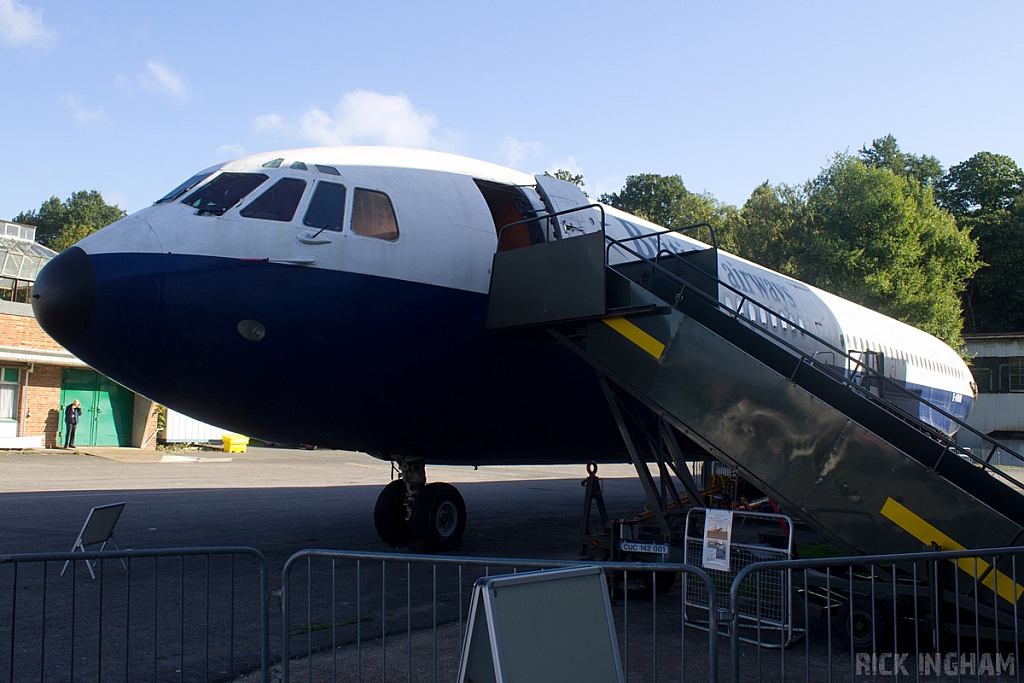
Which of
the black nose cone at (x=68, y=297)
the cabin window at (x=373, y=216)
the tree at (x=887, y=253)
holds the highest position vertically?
the tree at (x=887, y=253)

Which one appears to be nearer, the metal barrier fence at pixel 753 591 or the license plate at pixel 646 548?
the metal barrier fence at pixel 753 591

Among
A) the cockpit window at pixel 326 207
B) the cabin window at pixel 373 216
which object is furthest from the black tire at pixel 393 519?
the cockpit window at pixel 326 207

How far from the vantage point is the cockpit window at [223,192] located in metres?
7.80

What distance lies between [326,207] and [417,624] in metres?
4.24

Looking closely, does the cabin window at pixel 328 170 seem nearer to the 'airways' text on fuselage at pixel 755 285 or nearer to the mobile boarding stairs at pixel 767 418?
the mobile boarding stairs at pixel 767 418

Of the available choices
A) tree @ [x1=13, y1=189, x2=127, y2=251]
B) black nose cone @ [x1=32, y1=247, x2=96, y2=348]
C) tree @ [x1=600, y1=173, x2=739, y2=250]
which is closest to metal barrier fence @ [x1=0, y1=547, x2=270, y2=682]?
black nose cone @ [x1=32, y1=247, x2=96, y2=348]

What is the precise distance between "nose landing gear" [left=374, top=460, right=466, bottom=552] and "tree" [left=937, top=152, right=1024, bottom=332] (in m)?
57.5

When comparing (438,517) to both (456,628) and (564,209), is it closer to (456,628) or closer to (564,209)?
(456,628)

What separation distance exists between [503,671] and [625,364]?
4463 mm

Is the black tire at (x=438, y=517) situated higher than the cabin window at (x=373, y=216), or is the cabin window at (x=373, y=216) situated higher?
the cabin window at (x=373, y=216)

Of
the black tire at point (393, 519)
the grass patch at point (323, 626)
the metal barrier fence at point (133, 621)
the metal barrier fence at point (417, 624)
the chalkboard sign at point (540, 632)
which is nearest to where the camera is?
the chalkboard sign at point (540, 632)

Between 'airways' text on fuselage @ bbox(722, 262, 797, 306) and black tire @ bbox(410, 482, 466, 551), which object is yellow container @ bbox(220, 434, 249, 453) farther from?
black tire @ bbox(410, 482, 466, 551)

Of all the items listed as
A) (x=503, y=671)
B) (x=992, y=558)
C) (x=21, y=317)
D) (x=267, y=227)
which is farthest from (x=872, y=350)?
(x=21, y=317)

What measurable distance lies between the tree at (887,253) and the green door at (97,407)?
37.0m
